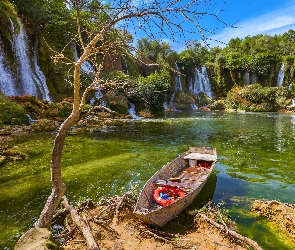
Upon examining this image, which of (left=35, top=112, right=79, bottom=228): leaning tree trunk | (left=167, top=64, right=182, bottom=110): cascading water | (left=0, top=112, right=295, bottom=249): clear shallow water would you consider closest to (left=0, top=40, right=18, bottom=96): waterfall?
(left=0, top=112, right=295, bottom=249): clear shallow water

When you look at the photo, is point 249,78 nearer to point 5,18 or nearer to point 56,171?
point 5,18

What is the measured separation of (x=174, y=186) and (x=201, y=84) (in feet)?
183

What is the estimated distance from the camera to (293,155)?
1516 centimetres

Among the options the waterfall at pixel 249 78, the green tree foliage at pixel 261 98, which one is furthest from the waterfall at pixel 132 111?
the waterfall at pixel 249 78

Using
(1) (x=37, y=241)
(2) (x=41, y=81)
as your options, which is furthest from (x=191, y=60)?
(1) (x=37, y=241)

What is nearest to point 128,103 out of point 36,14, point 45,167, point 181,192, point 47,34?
point 47,34

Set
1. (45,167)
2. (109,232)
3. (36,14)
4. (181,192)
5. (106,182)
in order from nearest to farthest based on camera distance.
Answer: (109,232), (181,192), (106,182), (45,167), (36,14)

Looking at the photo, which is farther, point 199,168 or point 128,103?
point 128,103

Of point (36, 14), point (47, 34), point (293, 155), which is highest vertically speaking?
point (36, 14)

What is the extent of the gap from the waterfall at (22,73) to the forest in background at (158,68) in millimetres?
756

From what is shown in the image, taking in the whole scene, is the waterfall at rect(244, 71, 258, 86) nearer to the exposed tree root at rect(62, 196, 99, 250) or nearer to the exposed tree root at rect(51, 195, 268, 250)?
the exposed tree root at rect(51, 195, 268, 250)

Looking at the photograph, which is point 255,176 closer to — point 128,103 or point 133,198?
point 133,198

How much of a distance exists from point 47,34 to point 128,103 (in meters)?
15.7

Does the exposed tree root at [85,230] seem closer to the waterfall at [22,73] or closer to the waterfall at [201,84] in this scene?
the waterfall at [22,73]
